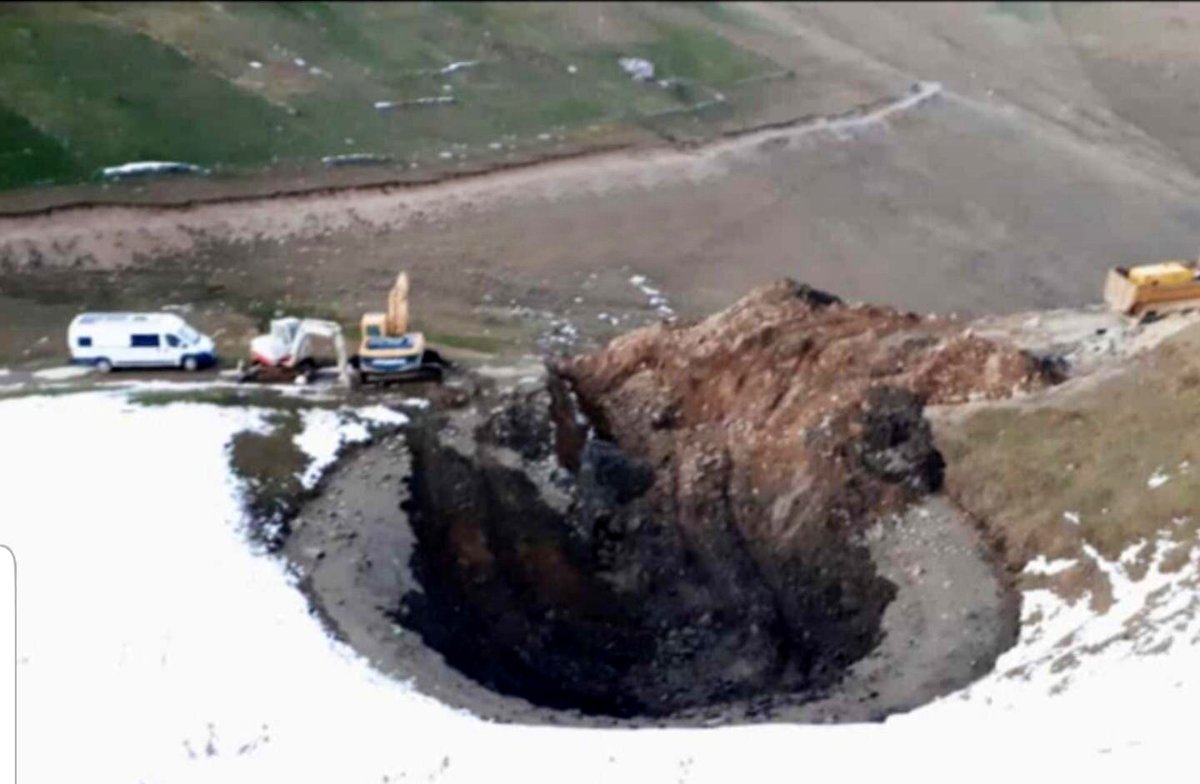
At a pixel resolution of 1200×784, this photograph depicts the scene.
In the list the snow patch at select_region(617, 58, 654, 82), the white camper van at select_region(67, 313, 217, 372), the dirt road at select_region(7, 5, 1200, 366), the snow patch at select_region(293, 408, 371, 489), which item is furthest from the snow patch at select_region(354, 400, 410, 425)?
the snow patch at select_region(617, 58, 654, 82)

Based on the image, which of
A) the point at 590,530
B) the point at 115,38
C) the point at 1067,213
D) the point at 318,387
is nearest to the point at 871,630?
the point at 590,530

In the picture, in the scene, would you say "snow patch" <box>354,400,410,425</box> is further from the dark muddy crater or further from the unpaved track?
the unpaved track

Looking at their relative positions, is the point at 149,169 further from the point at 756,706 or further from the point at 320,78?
the point at 756,706

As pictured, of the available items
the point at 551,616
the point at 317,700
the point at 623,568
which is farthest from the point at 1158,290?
the point at 317,700

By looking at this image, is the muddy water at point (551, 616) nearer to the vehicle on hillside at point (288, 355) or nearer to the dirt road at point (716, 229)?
the vehicle on hillside at point (288, 355)

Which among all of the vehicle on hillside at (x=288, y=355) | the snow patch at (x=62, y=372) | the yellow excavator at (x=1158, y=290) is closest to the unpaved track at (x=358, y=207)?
the snow patch at (x=62, y=372)

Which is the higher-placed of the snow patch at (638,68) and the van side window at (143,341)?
the snow patch at (638,68)
